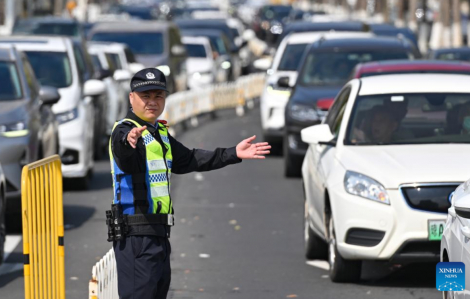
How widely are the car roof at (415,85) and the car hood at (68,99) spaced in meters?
5.92

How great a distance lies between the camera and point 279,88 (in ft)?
65.0

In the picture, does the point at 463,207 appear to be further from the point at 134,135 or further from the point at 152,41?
the point at 152,41

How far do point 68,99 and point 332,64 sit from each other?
353 centimetres

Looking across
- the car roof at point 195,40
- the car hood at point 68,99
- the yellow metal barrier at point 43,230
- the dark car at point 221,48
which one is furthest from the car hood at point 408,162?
the dark car at point 221,48

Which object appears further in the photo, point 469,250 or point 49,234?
point 49,234

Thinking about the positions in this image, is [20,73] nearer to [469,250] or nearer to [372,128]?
[372,128]

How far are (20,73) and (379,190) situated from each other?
5.48 m

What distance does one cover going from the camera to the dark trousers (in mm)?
6473

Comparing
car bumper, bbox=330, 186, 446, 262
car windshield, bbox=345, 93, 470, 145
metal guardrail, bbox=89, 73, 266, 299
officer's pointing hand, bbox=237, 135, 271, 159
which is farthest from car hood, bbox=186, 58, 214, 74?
officer's pointing hand, bbox=237, 135, 271, 159

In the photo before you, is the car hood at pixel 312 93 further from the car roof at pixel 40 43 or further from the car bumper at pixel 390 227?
the car bumper at pixel 390 227

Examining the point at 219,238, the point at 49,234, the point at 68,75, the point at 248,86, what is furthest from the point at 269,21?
the point at 49,234

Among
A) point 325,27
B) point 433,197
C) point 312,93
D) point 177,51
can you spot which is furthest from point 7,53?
point 177,51

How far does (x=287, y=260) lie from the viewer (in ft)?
36.9

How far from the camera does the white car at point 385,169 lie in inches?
367
